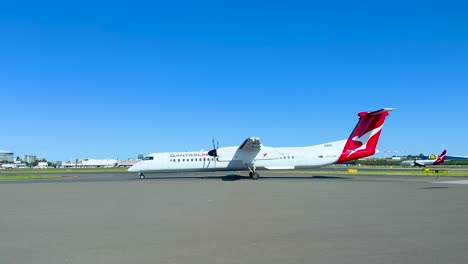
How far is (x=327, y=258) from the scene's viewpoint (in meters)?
6.36

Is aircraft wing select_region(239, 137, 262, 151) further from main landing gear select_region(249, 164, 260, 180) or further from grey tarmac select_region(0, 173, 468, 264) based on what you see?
grey tarmac select_region(0, 173, 468, 264)

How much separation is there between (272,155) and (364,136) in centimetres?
933

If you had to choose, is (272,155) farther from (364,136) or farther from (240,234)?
(240,234)

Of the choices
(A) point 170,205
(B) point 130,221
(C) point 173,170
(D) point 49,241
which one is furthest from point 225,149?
(D) point 49,241

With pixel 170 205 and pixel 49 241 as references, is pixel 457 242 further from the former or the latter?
pixel 170 205

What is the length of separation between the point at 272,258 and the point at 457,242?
13.0 ft

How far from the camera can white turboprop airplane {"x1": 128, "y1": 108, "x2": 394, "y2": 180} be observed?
3688 cm

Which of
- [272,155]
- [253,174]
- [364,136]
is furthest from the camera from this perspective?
[272,155]

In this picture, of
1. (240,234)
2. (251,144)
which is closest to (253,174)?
(251,144)

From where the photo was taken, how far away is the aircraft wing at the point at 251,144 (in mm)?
35844

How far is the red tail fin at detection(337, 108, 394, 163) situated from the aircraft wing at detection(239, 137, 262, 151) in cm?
851

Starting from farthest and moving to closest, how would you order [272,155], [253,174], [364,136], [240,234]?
[272,155] < [253,174] < [364,136] < [240,234]

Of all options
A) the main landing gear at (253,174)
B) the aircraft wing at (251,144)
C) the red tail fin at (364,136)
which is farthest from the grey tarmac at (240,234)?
the red tail fin at (364,136)

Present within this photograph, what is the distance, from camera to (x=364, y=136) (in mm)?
36844
